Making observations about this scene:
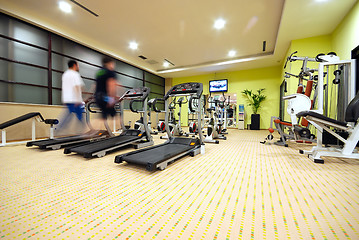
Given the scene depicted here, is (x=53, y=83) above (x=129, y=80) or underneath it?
underneath

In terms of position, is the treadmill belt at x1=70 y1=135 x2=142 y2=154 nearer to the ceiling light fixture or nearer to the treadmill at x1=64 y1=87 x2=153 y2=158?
the treadmill at x1=64 y1=87 x2=153 y2=158

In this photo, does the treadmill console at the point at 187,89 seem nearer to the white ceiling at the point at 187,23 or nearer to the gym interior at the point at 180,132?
the gym interior at the point at 180,132

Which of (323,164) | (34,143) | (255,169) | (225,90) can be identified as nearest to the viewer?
(255,169)

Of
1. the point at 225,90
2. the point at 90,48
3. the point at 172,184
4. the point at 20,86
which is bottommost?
the point at 172,184

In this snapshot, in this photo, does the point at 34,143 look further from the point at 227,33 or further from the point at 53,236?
the point at 227,33

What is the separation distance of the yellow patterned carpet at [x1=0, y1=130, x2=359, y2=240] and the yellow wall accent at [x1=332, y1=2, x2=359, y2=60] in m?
3.11

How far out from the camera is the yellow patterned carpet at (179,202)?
923 millimetres

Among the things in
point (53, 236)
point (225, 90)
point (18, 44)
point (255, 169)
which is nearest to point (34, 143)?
point (18, 44)

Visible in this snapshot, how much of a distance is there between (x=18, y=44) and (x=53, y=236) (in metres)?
5.63

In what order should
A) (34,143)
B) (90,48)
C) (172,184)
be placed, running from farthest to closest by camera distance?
(90,48) < (34,143) < (172,184)

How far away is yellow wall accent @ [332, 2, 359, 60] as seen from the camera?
3293 millimetres

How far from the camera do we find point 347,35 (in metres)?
3.67

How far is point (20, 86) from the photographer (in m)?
4.21

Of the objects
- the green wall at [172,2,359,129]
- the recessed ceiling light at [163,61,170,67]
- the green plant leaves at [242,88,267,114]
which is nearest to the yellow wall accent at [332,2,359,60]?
the green wall at [172,2,359,129]
